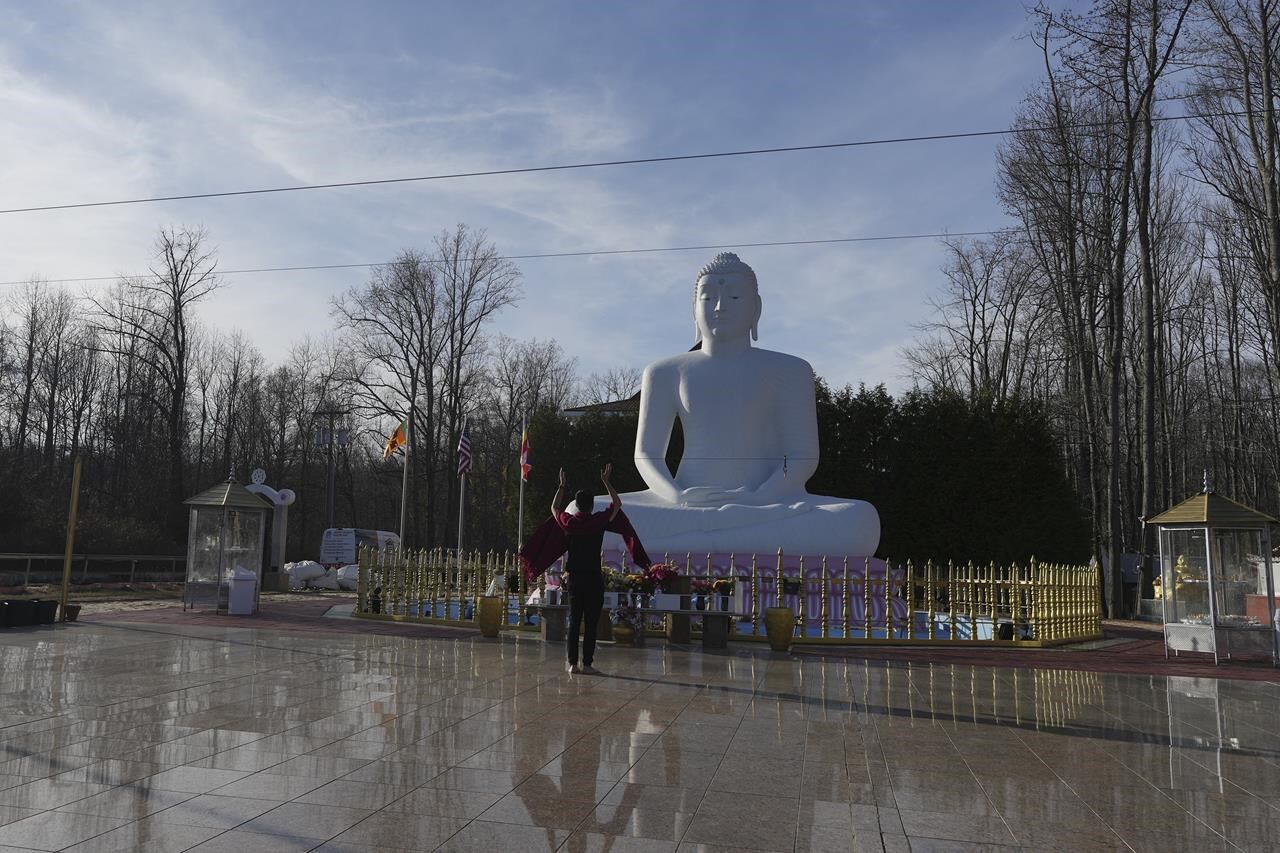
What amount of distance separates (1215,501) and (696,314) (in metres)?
9.52

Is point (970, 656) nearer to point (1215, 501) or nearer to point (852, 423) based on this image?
point (1215, 501)

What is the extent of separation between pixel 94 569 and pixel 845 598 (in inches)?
775

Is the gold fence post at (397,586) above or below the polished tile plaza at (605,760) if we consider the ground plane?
above

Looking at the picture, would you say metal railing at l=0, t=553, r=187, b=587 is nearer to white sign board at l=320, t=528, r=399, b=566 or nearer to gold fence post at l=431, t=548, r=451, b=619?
white sign board at l=320, t=528, r=399, b=566

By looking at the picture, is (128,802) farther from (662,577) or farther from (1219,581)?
(1219,581)

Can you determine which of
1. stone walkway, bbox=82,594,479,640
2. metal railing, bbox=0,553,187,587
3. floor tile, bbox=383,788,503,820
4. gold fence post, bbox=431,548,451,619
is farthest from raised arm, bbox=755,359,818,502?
metal railing, bbox=0,553,187,587

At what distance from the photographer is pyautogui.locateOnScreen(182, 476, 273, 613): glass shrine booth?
1537cm

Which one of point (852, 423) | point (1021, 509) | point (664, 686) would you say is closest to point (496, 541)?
point (852, 423)

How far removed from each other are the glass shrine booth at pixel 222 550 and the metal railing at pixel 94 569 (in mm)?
6977

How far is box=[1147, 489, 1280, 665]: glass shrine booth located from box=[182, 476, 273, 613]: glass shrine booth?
12952 mm

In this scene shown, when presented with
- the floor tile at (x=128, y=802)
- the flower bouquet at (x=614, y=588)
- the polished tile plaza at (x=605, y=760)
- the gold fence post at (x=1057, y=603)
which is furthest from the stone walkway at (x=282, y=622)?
the floor tile at (x=128, y=802)

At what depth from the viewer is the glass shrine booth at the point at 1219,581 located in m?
11.9

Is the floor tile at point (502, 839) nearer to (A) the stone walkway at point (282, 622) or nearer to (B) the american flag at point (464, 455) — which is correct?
(A) the stone walkway at point (282, 622)

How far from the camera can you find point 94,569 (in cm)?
2436
